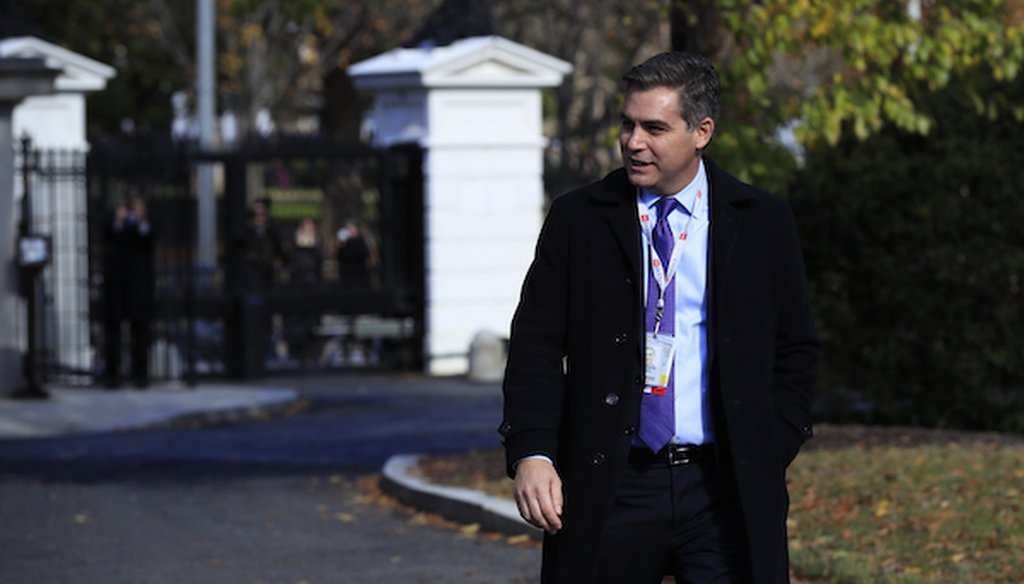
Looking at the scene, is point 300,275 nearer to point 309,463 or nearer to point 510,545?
point 309,463

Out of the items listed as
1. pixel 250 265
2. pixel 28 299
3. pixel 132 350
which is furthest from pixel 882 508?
pixel 250 265

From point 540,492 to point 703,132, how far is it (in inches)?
35.0

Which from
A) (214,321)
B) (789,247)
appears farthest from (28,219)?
(789,247)

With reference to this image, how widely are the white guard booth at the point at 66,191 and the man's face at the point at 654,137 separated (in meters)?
17.2

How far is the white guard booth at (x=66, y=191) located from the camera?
71.4 feet

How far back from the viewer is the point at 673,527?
15.0 feet

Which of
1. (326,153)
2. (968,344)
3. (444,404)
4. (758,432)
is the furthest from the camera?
(326,153)

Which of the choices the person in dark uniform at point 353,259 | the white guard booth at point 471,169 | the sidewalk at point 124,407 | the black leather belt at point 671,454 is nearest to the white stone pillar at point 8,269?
the sidewalk at point 124,407

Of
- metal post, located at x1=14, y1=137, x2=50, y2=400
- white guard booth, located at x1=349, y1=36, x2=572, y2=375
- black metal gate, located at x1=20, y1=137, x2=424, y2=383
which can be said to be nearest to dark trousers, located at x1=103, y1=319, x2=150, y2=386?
black metal gate, located at x1=20, y1=137, x2=424, y2=383

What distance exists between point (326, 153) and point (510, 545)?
13.0 meters

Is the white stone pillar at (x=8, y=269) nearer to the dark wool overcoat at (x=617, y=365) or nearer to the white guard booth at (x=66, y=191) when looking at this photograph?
the white guard booth at (x=66, y=191)

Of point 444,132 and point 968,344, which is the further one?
point 444,132

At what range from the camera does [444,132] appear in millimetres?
22828

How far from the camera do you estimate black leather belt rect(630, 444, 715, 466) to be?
14.9 ft
